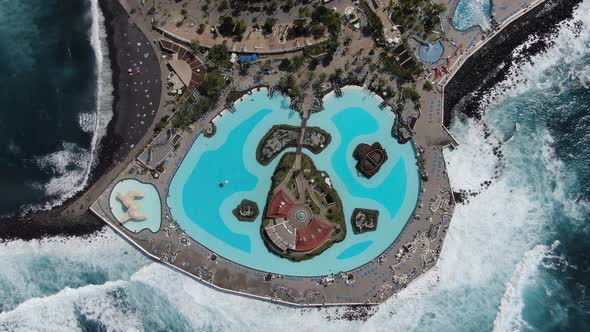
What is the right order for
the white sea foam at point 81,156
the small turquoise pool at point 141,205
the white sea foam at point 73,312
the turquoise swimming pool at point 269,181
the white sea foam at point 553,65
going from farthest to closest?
the white sea foam at point 553,65 → the white sea foam at point 81,156 → the turquoise swimming pool at point 269,181 → the small turquoise pool at point 141,205 → the white sea foam at point 73,312

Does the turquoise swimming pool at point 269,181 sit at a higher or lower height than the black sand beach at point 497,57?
lower

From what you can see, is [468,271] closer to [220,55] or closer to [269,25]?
[269,25]

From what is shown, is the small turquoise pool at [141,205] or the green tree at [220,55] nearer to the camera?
the small turquoise pool at [141,205]

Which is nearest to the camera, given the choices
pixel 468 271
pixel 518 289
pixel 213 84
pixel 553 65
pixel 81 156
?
pixel 213 84

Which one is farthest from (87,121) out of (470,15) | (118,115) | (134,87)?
(470,15)

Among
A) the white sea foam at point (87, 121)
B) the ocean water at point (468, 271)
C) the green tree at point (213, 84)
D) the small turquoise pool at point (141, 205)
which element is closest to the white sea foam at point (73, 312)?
the ocean water at point (468, 271)

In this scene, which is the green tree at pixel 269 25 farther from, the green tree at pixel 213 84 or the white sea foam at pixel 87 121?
the white sea foam at pixel 87 121

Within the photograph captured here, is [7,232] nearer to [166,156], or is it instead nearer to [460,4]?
[166,156]
